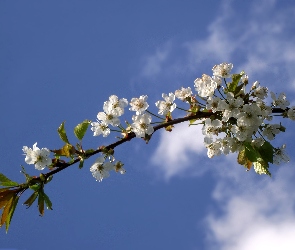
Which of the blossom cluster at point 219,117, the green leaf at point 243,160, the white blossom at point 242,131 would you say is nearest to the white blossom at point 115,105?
the blossom cluster at point 219,117

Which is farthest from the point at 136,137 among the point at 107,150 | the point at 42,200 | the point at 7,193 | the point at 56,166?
the point at 7,193

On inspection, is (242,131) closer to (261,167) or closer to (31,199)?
(261,167)

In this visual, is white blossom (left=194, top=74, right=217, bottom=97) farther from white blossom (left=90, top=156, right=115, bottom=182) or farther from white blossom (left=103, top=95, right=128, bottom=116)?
white blossom (left=90, top=156, right=115, bottom=182)

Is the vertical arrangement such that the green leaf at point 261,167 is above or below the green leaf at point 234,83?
below

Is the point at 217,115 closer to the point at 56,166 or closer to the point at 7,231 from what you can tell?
the point at 56,166

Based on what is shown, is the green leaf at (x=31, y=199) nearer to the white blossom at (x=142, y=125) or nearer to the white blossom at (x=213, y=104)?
the white blossom at (x=142, y=125)

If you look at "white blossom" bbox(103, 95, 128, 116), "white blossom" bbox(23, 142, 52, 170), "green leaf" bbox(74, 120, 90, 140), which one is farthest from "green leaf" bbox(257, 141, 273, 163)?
"white blossom" bbox(23, 142, 52, 170)

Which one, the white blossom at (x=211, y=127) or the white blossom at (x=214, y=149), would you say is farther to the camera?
the white blossom at (x=214, y=149)

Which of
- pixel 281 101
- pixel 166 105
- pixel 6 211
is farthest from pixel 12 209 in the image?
pixel 281 101
